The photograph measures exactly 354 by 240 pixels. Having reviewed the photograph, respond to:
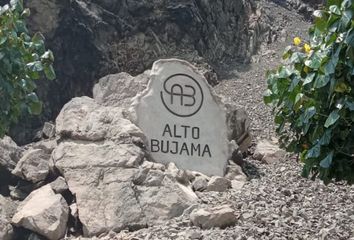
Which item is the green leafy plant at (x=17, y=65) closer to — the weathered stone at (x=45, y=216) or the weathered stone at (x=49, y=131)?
the weathered stone at (x=45, y=216)

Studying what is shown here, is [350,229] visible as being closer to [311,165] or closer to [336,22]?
[311,165]

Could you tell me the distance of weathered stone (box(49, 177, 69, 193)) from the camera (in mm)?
11992

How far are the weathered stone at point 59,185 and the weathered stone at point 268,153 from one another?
17.3 ft

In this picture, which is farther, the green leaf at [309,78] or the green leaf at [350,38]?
the green leaf at [309,78]

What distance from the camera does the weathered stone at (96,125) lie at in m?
12.7

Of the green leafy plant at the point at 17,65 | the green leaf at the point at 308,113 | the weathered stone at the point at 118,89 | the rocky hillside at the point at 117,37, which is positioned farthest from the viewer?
the rocky hillside at the point at 117,37

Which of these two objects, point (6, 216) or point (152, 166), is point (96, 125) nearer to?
point (152, 166)

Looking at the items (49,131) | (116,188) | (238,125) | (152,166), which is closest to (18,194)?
(116,188)

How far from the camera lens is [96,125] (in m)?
13.0

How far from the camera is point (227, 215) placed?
10625mm

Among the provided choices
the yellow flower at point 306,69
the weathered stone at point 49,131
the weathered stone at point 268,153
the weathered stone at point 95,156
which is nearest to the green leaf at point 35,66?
the yellow flower at point 306,69

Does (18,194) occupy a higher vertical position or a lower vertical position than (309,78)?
lower

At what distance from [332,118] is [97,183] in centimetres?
642

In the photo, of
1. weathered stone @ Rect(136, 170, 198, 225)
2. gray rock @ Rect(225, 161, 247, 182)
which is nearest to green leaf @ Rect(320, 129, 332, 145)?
weathered stone @ Rect(136, 170, 198, 225)
